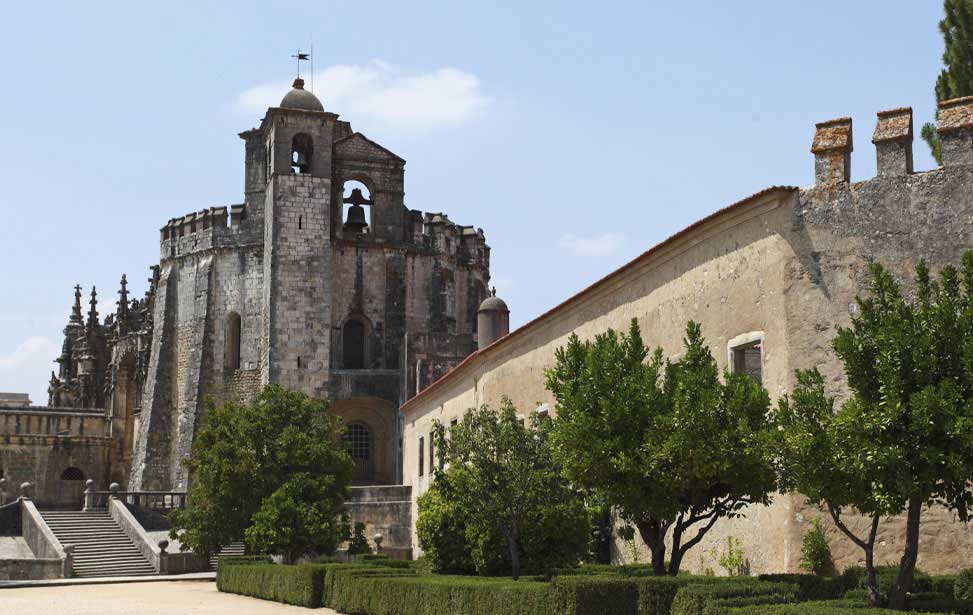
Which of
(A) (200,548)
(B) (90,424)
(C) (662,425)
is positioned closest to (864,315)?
(C) (662,425)

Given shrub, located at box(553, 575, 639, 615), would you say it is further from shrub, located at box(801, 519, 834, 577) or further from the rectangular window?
the rectangular window

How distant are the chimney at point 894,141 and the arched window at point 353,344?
36.0m

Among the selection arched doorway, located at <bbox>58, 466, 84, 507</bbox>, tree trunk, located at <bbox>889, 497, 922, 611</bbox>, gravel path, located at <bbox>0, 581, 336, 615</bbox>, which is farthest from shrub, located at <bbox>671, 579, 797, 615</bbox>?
arched doorway, located at <bbox>58, 466, 84, 507</bbox>

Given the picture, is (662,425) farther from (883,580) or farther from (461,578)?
(461,578)

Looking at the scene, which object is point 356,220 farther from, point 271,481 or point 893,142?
point 893,142

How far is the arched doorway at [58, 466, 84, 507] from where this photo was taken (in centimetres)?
5593

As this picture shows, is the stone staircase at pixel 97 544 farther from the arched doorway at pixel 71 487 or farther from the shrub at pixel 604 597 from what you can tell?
the shrub at pixel 604 597

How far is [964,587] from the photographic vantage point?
1308cm

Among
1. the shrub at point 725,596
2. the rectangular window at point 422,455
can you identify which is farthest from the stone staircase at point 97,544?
the shrub at point 725,596

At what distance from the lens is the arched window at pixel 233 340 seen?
5116 cm

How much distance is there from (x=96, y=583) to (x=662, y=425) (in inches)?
874

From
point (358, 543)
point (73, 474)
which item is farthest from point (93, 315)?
point (358, 543)

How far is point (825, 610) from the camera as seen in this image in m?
11.3

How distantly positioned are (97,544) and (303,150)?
19.0 metres
